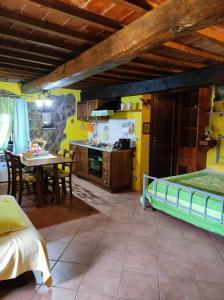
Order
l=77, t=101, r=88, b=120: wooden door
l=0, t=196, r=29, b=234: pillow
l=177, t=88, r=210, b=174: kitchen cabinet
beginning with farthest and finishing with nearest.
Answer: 1. l=77, t=101, r=88, b=120: wooden door
2. l=177, t=88, r=210, b=174: kitchen cabinet
3. l=0, t=196, r=29, b=234: pillow

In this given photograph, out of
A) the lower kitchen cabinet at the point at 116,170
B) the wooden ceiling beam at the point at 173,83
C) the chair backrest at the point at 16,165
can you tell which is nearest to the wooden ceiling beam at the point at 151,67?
the wooden ceiling beam at the point at 173,83

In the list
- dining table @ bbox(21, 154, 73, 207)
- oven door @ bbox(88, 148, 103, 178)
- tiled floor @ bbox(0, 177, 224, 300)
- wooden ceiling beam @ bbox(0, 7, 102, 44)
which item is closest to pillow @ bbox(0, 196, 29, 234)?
tiled floor @ bbox(0, 177, 224, 300)

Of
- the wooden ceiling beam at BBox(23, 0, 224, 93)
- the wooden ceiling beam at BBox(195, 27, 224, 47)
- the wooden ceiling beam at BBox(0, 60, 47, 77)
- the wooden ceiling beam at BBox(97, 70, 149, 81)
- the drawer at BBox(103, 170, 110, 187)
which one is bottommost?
the drawer at BBox(103, 170, 110, 187)

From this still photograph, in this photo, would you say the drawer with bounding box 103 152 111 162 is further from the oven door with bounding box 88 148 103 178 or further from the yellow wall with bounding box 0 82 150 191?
the yellow wall with bounding box 0 82 150 191

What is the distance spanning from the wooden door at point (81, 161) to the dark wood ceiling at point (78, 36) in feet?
7.83

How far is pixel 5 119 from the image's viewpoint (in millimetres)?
5277

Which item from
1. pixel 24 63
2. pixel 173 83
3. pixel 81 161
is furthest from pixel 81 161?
pixel 173 83

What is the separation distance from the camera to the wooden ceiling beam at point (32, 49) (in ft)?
8.37

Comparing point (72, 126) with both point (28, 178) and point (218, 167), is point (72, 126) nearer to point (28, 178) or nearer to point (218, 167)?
point (28, 178)

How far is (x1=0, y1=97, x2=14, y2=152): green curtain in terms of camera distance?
521 centimetres

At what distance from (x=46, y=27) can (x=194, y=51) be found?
163 centimetres

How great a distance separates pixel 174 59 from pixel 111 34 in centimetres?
109

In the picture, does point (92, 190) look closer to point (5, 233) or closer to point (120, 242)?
point (120, 242)

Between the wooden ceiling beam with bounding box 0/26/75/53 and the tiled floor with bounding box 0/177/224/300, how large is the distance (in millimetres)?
2355
